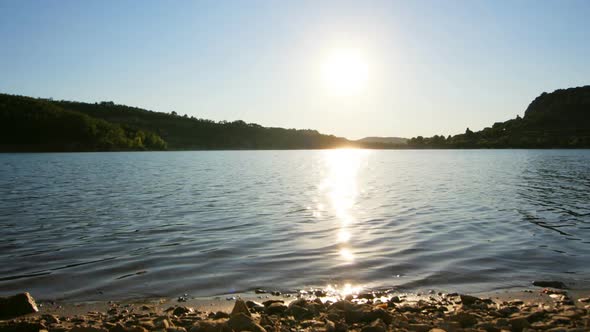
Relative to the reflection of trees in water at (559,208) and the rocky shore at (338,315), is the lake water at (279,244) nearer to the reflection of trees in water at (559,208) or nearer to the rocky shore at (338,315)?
the reflection of trees in water at (559,208)

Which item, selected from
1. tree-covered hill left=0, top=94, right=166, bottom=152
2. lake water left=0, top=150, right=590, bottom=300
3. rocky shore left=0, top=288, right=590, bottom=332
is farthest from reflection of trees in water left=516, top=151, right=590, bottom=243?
tree-covered hill left=0, top=94, right=166, bottom=152

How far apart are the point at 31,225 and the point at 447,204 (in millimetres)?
22089

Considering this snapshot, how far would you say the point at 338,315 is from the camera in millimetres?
8695

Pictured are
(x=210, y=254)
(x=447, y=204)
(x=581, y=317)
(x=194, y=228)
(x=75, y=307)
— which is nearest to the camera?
(x=581, y=317)

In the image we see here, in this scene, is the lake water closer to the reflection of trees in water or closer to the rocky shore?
the reflection of trees in water

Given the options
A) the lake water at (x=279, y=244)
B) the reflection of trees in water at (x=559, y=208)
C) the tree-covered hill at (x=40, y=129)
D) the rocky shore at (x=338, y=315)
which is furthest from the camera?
the tree-covered hill at (x=40, y=129)

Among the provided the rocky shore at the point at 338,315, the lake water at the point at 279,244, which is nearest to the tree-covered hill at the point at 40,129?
the lake water at the point at 279,244

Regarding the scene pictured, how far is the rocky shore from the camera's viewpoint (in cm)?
781

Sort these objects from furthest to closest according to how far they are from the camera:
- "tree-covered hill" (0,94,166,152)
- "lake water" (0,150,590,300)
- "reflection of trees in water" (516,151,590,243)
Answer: "tree-covered hill" (0,94,166,152) < "reflection of trees in water" (516,151,590,243) < "lake water" (0,150,590,300)

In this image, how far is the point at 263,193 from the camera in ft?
112

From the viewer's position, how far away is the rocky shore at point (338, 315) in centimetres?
781

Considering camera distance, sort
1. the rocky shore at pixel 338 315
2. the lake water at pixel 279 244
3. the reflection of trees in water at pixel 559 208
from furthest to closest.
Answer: the reflection of trees in water at pixel 559 208 < the lake water at pixel 279 244 < the rocky shore at pixel 338 315

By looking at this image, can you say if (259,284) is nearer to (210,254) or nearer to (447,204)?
(210,254)

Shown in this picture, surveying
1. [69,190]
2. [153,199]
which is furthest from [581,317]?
[69,190]
